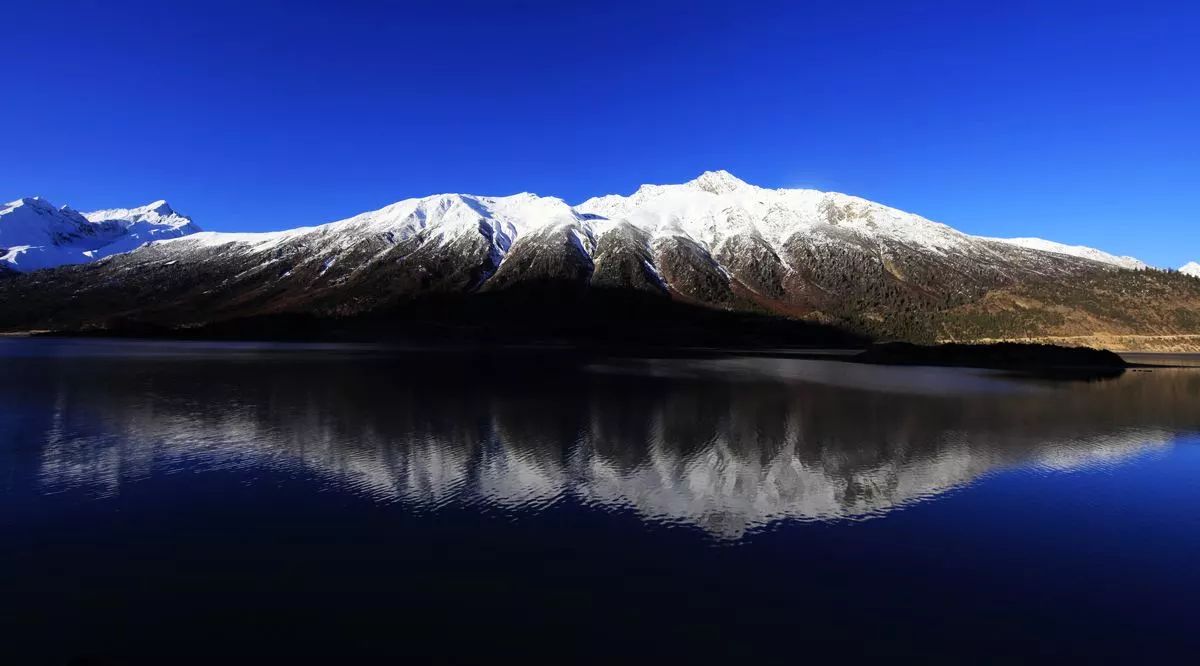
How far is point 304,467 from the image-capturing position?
29.5 metres

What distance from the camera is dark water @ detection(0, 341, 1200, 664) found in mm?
14812

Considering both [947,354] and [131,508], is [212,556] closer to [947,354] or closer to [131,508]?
[131,508]

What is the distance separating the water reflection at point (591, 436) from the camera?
26.8 m

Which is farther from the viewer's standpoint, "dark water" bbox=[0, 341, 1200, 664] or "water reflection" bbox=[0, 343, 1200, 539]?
"water reflection" bbox=[0, 343, 1200, 539]

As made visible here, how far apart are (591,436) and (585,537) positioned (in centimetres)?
1712

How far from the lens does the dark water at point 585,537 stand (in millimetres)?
14812

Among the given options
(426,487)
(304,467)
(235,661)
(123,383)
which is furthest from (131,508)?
(123,383)

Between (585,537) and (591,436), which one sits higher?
(591,436)

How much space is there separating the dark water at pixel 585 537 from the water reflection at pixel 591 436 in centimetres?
29

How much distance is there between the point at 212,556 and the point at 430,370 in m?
68.4

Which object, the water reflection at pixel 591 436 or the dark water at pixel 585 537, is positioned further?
the water reflection at pixel 591 436

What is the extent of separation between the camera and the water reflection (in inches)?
1056

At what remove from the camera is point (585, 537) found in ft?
69.5

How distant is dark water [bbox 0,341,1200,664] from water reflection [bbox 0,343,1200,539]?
0.29 meters
